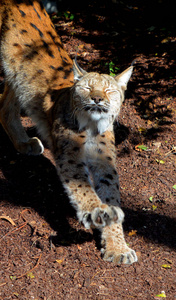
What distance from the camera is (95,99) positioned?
4078 mm

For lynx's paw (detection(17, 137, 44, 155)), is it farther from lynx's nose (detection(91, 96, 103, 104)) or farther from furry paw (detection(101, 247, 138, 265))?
furry paw (detection(101, 247, 138, 265))

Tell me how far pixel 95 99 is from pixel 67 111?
516mm

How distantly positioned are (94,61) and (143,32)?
109 cm

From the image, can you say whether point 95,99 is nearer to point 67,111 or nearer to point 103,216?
point 67,111

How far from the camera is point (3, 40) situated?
518 cm

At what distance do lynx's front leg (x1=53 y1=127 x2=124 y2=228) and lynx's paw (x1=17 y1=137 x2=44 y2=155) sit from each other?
3.28ft

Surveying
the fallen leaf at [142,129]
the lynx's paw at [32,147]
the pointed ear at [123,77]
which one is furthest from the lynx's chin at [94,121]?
the fallen leaf at [142,129]

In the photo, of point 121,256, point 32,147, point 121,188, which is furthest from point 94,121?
point 32,147

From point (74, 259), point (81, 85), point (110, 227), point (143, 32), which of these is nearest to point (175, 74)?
point (143, 32)

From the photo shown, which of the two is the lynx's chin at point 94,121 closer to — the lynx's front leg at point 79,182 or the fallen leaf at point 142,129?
the lynx's front leg at point 79,182

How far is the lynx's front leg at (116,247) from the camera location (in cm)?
375

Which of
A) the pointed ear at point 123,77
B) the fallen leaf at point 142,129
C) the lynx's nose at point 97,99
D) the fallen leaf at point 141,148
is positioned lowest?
the fallen leaf at point 141,148

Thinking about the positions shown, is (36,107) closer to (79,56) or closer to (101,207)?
(101,207)

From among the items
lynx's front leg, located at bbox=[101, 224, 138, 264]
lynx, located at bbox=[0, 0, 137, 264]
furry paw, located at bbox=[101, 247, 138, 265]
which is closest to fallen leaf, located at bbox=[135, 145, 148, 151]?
lynx, located at bbox=[0, 0, 137, 264]
